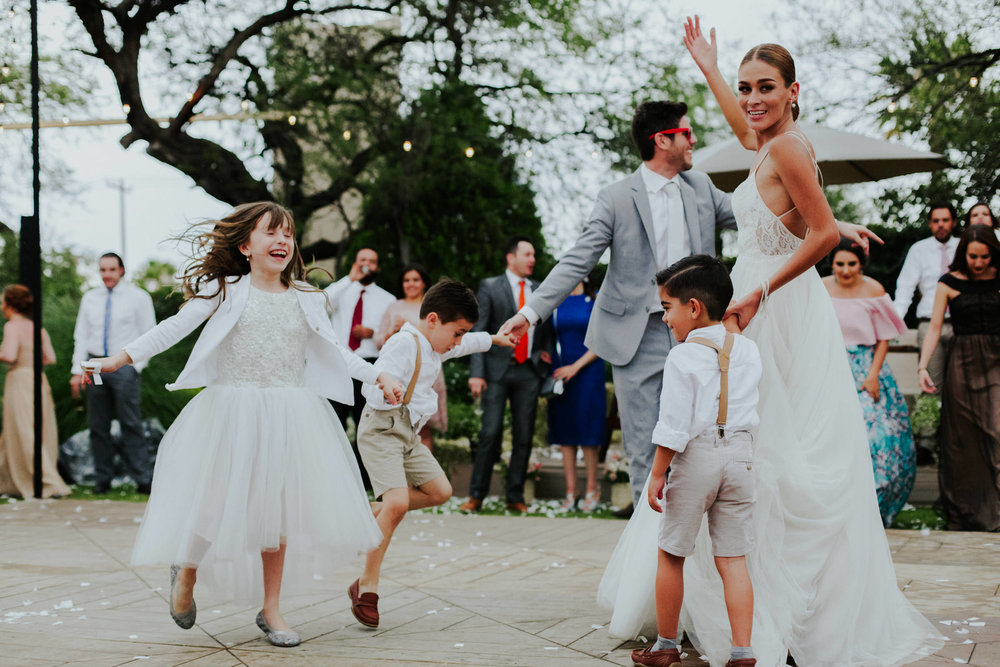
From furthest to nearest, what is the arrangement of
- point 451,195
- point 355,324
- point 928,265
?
point 451,195
point 355,324
point 928,265

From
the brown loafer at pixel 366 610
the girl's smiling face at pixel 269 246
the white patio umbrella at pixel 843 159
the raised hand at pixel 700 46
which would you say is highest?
the white patio umbrella at pixel 843 159

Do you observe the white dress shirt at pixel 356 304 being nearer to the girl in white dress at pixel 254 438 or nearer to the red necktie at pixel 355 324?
the red necktie at pixel 355 324

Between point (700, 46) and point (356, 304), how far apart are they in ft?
17.2

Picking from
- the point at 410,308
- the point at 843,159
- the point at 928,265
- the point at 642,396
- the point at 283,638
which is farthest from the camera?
the point at 410,308

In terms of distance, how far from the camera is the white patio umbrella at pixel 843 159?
28.4 feet

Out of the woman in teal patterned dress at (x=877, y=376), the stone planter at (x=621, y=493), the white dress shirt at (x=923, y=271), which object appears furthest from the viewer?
the white dress shirt at (x=923, y=271)

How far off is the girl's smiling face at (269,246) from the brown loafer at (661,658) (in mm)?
2098

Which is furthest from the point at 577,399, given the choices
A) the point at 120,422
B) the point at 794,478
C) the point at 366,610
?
the point at 794,478

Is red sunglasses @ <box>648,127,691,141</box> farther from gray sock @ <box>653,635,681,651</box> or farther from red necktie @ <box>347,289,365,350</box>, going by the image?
red necktie @ <box>347,289,365,350</box>

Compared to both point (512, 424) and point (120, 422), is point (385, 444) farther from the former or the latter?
point (120, 422)

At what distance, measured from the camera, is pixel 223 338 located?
4.29m

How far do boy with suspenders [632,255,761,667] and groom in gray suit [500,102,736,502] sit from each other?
2.83ft

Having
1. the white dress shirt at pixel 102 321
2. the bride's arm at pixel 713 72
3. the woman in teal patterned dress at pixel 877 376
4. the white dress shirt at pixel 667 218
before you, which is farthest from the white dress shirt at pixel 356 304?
the bride's arm at pixel 713 72

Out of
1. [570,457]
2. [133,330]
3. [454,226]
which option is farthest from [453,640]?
[454,226]
